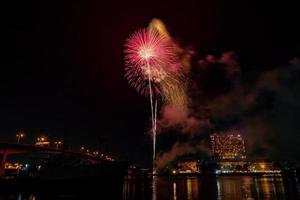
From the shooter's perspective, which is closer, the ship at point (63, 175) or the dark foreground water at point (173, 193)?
the dark foreground water at point (173, 193)

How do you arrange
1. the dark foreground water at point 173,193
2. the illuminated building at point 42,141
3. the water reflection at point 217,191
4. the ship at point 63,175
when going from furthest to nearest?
the illuminated building at point 42,141, the ship at point 63,175, the dark foreground water at point 173,193, the water reflection at point 217,191

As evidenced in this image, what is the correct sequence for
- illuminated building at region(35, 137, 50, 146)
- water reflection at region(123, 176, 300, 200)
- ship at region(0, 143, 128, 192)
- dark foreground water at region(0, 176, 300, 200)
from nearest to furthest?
water reflection at region(123, 176, 300, 200) < dark foreground water at region(0, 176, 300, 200) < ship at region(0, 143, 128, 192) < illuminated building at region(35, 137, 50, 146)

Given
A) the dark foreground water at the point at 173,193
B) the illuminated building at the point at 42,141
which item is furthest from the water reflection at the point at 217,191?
the illuminated building at the point at 42,141

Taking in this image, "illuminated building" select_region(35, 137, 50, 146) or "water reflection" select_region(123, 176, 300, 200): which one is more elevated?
"illuminated building" select_region(35, 137, 50, 146)

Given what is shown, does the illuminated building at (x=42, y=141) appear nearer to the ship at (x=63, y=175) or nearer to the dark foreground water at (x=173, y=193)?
the ship at (x=63, y=175)

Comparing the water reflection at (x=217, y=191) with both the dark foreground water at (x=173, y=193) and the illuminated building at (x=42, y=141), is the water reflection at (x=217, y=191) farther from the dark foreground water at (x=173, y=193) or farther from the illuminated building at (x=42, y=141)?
the illuminated building at (x=42, y=141)

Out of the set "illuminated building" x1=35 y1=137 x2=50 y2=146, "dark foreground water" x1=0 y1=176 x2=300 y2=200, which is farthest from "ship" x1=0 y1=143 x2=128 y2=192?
"illuminated building" x1=35 y1=137 x2=50 y2=146

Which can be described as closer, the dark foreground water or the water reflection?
the water reflection

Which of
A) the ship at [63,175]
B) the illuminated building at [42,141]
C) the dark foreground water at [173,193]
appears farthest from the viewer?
the illuminated building at [42,141]

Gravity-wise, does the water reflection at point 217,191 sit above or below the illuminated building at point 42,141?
below

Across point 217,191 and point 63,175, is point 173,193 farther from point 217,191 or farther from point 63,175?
point 63,175

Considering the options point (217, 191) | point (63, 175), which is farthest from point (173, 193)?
point (63, 175)

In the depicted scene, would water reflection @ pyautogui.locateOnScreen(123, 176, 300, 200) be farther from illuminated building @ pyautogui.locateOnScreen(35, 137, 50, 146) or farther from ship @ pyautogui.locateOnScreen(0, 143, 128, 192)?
illuminated building @ pyautogui.locateOnScreen(35, 137, 50, 146)

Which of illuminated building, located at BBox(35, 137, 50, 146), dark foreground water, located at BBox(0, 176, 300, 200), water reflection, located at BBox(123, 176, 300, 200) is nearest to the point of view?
water reflection, located at BBox(123, 176, 300, 200)
